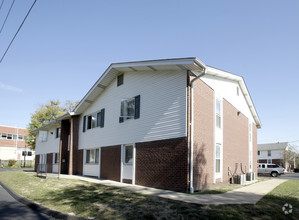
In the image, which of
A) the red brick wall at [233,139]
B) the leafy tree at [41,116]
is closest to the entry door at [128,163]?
the red brick wall at [233,139]

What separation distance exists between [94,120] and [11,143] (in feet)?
156

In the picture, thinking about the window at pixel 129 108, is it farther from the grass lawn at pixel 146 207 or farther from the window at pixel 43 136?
the window at pixel 43 136

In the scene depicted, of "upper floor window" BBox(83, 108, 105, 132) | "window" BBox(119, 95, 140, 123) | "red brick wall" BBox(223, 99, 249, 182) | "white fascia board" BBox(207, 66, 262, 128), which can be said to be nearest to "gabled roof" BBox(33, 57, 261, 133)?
"white fascia board" BBox(207, 66, 262, 128)

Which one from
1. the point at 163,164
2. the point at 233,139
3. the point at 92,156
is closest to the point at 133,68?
the point at 163,164

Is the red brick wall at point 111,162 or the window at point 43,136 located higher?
the window at point 43,136

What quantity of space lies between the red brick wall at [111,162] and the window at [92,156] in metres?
1.32

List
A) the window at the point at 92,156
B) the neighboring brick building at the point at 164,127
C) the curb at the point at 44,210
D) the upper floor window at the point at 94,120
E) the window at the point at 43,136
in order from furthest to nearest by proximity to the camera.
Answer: the window at the point at 43,136, the window at the point at 92,156, the upper floor window at the point at 94,120, the neighboring brick building at the point at 164,127, the curb at the point at 44,210

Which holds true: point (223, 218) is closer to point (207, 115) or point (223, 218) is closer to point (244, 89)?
point (207, 115)

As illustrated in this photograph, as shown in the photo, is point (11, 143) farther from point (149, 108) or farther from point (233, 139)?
point (233, 139)

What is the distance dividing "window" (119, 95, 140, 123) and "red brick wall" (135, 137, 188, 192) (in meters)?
1.95

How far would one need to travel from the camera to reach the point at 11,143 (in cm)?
5844

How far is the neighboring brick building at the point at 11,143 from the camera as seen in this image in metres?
56.8

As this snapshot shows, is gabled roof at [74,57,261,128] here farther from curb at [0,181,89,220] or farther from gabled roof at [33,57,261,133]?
curb at [0,181,89,220]

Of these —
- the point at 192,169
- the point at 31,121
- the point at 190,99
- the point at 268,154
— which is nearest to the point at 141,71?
the point at 190,99
